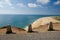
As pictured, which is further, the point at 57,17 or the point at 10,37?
the point at 57,17

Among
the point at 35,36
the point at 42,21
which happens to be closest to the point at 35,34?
the point at 35,36

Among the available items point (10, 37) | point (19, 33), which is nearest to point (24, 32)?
point (19, 33)

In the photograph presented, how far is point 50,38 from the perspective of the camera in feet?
9.50

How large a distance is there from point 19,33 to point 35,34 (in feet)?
0.99

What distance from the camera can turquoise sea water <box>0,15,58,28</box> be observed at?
2900 millimetres

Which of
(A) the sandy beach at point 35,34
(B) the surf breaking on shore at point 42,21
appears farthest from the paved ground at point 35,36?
(B) the surf breaking on shore at point 42,21

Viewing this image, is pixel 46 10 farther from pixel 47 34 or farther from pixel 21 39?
pixel 21 39

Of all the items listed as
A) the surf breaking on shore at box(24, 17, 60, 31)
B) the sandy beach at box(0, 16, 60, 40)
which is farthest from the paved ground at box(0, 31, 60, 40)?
the surf breaking on shore at box(24, 17, 60, 31)

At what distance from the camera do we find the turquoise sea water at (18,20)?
290 cm

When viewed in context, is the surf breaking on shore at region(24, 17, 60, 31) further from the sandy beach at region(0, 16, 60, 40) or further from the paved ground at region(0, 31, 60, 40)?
the paved ground at region(0, 31, 60, 40)

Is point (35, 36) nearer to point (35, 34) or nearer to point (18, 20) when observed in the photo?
point (35, 34)

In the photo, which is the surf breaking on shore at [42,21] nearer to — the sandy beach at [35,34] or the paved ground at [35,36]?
the sandy beach at [35,34]

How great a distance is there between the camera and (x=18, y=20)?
2.96 metres

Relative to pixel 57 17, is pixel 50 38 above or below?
below
